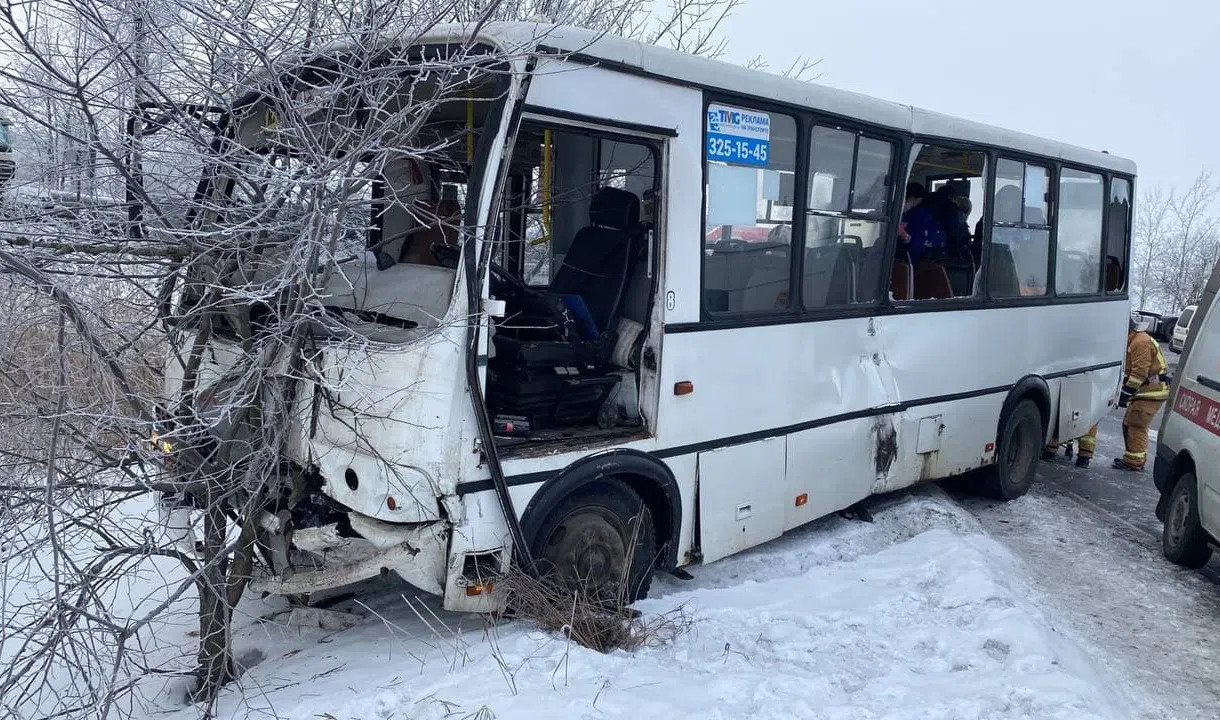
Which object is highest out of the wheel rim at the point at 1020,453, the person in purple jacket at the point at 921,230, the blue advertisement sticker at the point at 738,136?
the blue advertisement sticker at the point at 738,136

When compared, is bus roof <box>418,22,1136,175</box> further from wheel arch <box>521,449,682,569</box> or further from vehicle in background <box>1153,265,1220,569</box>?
vehicle in background <box>1153,265,1220,569</box>

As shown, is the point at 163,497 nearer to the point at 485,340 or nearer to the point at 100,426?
the point at 100,426

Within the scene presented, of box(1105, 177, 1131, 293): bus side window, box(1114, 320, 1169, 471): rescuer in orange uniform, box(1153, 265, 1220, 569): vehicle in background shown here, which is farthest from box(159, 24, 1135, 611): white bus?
box(1114, 320, 1169, 471): rescuer in orange uniform

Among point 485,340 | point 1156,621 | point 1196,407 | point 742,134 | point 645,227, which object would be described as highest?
point 742,134

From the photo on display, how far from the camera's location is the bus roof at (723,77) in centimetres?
418

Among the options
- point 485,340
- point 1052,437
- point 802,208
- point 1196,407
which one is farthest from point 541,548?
point 1052,437

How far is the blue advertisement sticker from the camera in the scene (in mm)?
5195

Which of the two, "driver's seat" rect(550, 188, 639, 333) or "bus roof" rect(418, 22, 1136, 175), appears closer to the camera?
"bus roof" rect(418, 22, 1136, 175)

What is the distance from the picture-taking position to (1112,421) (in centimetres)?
1343

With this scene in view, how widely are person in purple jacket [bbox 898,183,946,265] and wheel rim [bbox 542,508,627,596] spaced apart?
12.4ft

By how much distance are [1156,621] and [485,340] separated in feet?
14.9

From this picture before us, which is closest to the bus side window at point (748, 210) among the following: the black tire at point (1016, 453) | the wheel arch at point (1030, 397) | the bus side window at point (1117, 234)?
the wheel arch at point (1030, 397)

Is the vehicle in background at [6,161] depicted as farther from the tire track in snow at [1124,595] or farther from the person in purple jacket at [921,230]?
the person in purple jacket at [921,230]

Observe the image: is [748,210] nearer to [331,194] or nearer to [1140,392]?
[331,194]
